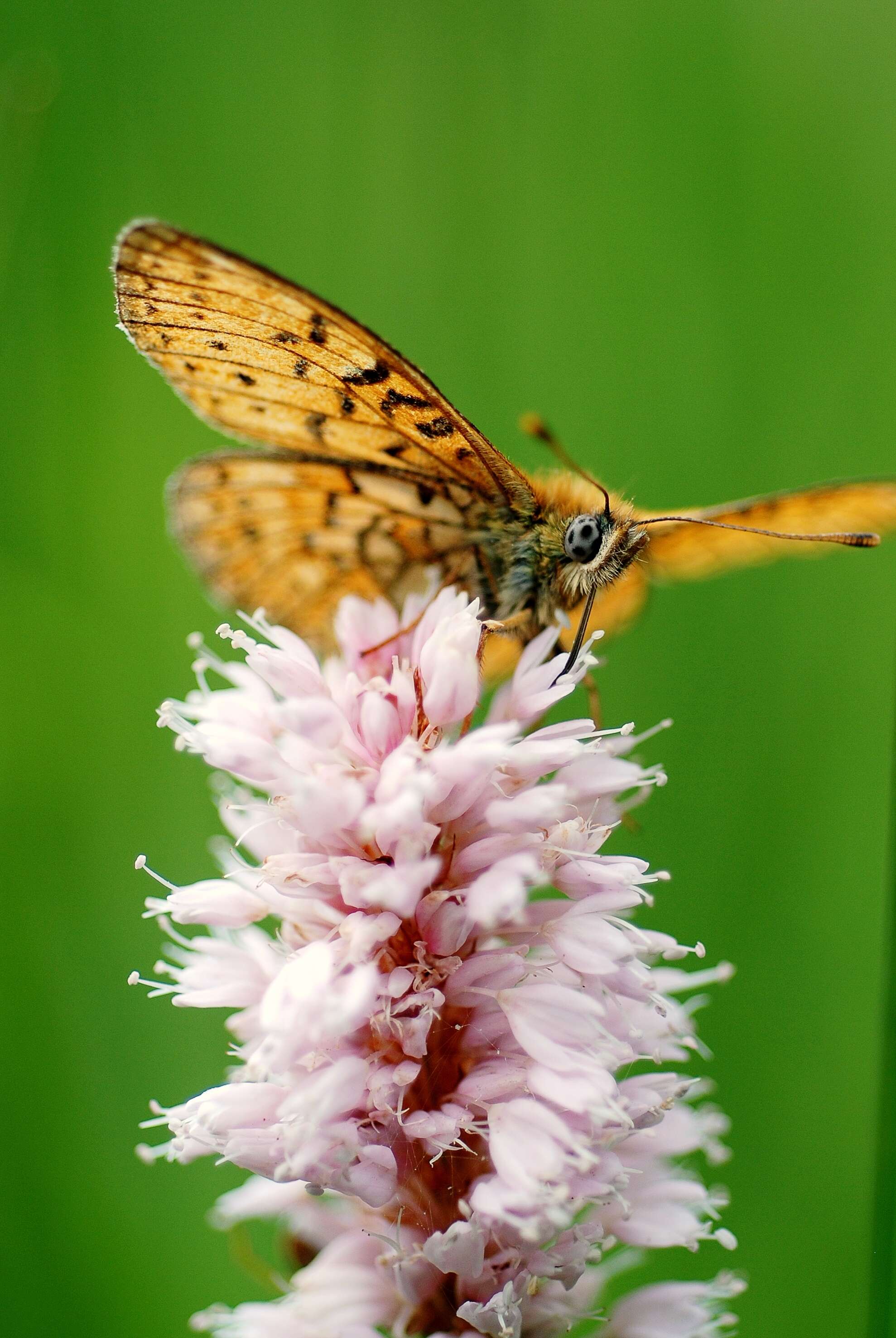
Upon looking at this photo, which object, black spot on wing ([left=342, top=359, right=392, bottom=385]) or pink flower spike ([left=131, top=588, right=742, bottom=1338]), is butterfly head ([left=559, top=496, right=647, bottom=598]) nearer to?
pink flower spike ([left=131, top=588, right=742, bottom=1338])

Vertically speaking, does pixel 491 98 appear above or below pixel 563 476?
above

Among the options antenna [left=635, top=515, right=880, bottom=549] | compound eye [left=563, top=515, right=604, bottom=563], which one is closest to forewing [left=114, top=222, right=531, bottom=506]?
compound eye [left=563, top=515, right=604, bottom=563]

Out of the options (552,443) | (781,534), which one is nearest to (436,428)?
(552,443)

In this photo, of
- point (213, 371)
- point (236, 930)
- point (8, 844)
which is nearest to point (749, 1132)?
point (236, 930)

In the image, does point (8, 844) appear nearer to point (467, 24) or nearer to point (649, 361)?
point (649, 361)

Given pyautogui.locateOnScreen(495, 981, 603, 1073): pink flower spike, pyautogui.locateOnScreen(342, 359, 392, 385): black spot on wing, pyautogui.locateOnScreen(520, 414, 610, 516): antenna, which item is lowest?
pyautogui.locateOnScreen(495, 981, 603, 1073): pink flower spike

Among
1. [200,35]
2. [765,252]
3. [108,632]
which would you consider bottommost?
[108,632]

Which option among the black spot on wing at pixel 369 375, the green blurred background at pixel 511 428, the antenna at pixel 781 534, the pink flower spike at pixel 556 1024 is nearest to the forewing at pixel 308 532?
the black spot on wing at pixel 369 375

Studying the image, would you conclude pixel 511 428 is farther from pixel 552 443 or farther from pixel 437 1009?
pixel 437 1009
